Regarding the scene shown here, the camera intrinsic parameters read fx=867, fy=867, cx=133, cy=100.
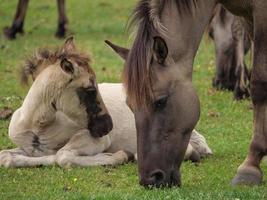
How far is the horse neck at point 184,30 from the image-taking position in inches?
261

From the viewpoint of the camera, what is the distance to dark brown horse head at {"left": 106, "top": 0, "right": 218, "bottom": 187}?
6391mm

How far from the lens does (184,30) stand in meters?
6.70

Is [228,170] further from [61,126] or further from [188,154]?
[61,126]

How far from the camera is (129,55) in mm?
6508

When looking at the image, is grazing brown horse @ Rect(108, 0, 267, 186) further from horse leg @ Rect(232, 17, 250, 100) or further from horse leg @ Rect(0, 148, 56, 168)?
horse leg @ Rect(232, 17, 250, 100)

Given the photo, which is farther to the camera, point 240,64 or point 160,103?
point 240,64

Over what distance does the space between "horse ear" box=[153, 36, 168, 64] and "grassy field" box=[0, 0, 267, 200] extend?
98cm

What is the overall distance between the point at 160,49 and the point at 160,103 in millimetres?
402

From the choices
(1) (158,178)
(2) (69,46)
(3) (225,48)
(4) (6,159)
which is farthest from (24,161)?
(3) (225,48)

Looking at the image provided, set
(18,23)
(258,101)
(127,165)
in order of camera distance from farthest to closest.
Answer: (18,23) < (127,165) < (258,101)

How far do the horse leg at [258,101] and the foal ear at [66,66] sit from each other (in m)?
1.78

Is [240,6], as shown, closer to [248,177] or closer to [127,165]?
[248,177]

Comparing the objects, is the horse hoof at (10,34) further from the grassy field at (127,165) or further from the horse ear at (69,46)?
the horse ear at (69,46)

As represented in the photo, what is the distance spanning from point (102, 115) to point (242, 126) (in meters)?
2.62
